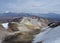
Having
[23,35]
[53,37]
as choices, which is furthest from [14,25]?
[53,37]

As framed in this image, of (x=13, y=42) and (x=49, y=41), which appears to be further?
(x=13, y=42)

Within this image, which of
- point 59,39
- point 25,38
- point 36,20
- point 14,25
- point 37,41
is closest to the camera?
point 59,39

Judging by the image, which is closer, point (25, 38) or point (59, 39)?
point (59, 39)

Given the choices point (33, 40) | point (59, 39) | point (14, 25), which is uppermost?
point (14, 25)

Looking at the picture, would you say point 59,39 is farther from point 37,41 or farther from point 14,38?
point 14,38

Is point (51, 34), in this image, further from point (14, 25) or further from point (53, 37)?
point (14, 25)

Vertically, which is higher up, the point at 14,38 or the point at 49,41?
the point at 14,38

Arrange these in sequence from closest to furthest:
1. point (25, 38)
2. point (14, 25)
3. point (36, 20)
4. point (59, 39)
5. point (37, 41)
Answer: point (59, 39)
point (37, 41)
point (25, 38)
point (14, 25)
point (36, 20)

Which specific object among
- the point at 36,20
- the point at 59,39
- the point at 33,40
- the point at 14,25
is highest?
the point at 36,20

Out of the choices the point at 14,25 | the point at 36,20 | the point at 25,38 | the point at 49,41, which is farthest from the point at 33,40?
the point at 36,20
